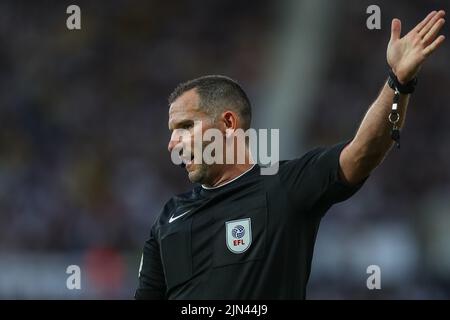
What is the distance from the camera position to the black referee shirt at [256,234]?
2508 millimetres

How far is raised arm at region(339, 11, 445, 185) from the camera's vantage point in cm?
237

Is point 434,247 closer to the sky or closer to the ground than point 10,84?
closer to the ground

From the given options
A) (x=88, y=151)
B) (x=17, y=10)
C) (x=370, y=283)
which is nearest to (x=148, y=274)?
(x=370, y=283)

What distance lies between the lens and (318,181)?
2.48 m

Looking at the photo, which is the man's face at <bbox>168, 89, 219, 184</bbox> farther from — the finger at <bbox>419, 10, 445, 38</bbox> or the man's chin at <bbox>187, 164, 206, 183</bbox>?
the finger at <bbox>419, 10, 445, 38</bbox>

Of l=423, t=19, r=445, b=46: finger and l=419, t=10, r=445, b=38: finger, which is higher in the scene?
l=419, t=10, r=445, b=38: finger

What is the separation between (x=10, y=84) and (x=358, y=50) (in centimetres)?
424

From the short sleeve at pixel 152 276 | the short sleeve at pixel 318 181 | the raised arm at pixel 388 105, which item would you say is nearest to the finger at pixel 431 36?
the raised arm at pixel 388 105

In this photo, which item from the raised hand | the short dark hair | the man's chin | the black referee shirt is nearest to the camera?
the raised hand

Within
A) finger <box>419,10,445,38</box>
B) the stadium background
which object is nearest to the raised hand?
finger <box>419,10,445,38</box>

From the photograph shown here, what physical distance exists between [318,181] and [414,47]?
1.48ft

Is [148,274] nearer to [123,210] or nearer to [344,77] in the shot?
[123,210]

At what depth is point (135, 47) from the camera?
36.3 feet

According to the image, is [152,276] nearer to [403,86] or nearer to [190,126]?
[190,126]
